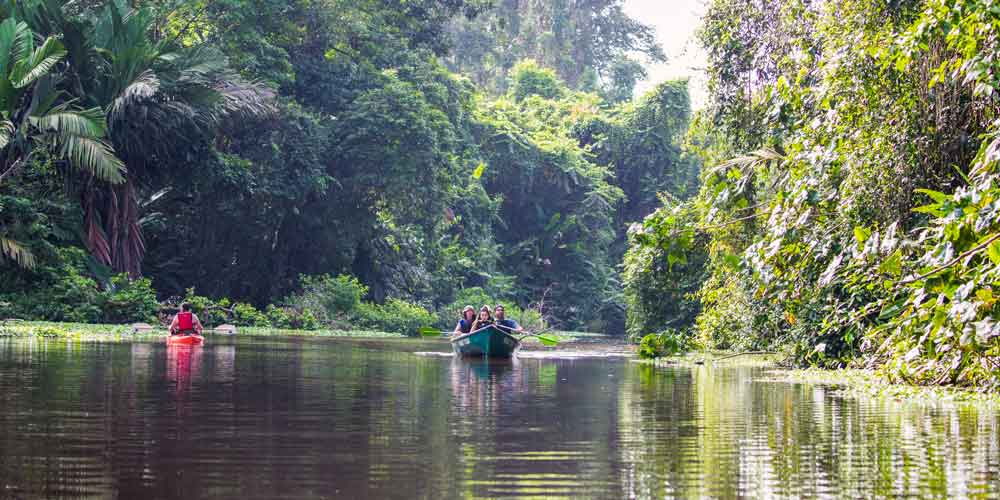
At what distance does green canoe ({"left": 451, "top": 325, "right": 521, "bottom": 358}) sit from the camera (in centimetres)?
2328

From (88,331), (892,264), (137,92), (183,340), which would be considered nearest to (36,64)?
(137,92)

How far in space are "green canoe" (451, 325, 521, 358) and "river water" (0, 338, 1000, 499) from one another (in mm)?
6770

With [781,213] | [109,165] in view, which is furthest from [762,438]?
[109,165]

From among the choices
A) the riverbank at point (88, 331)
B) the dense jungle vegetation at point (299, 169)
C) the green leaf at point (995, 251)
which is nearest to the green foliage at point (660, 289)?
the riverbank at point (88, 331)

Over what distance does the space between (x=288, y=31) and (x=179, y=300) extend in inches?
372

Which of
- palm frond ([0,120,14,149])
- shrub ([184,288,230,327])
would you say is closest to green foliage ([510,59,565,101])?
shrub ([184,288,230,327])

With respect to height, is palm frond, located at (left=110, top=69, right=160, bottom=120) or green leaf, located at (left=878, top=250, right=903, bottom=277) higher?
palm frond, located at (left=110, top=69, right=160, bottom=120)

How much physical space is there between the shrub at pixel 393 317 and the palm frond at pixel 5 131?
45.1 feet

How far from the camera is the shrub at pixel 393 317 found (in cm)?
3962

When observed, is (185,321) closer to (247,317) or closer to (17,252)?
(17,252)

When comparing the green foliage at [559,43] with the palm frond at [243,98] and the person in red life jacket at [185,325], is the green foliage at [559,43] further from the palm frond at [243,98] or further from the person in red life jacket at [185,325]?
the person in red life jacket at [185,325]

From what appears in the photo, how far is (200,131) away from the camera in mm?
32250

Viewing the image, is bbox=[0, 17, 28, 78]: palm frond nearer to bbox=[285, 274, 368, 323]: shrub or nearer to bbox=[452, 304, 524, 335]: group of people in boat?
bbox=[452, 304, 524, 335]: group of people in boat

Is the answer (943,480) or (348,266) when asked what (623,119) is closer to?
(348,266)
